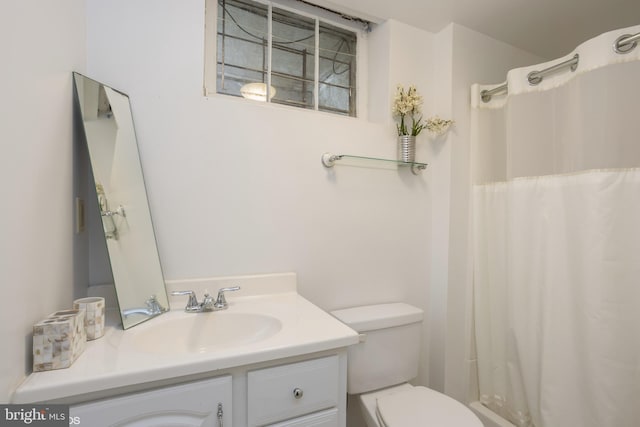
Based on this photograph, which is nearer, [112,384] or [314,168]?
[112,384]

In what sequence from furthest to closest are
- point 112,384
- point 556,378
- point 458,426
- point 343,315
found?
point 343,315 < point 556,378 < point 458,426 < point 112,384

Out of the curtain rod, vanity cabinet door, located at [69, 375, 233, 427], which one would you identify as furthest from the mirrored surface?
the curtain rod

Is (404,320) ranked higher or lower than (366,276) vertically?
lower

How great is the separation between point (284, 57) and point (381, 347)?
147 centimetres

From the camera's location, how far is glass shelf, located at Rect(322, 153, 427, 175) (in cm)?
144

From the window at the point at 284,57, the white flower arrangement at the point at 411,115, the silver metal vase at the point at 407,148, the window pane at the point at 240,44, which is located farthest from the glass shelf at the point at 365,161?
the window pane at the point at 240,44

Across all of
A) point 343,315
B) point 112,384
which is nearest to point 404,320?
point 343,315

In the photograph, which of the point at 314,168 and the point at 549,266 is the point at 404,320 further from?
the point at 314,168

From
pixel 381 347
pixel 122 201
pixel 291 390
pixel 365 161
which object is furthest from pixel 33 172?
pixel 381 347

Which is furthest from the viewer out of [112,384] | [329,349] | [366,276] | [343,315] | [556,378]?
[366,276]

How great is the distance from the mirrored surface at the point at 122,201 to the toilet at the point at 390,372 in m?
0.80

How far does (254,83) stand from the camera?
1472 millimetres

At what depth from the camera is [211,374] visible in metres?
0.80

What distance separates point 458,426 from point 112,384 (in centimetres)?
112
